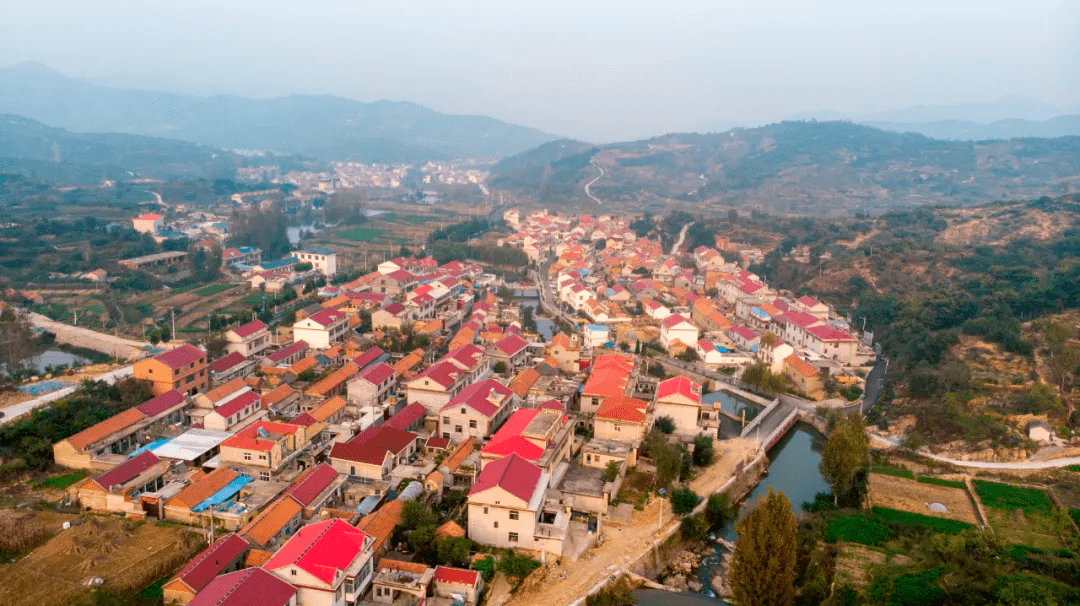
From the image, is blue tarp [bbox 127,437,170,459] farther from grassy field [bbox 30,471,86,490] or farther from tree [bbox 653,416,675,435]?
tree [bbox 653,416,675,435]

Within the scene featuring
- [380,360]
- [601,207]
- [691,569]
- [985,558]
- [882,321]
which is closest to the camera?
[985,558]

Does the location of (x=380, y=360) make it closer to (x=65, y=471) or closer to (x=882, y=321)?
(x=65, y=471)

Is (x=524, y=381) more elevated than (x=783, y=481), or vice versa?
(x=524, y=381)

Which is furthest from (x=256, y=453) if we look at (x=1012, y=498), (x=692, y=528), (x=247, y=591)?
(x=1012, y=498)

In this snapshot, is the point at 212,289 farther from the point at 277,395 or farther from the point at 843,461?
the point at 843,461

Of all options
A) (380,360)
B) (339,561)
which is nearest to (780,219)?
(380,360)

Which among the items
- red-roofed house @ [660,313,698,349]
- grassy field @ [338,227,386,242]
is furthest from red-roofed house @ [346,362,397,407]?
grassy field @ [338,227,386,242]
